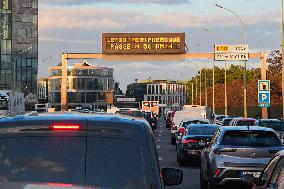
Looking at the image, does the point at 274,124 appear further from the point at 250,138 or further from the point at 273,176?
the point at 273,176

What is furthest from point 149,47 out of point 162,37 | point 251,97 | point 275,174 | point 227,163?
point 275,174

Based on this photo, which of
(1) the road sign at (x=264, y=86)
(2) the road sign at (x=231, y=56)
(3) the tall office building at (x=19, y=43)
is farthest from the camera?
(3) the tall office building at (x=19, y=43)

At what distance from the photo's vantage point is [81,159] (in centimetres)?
626

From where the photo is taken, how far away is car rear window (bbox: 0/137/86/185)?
6180 mm

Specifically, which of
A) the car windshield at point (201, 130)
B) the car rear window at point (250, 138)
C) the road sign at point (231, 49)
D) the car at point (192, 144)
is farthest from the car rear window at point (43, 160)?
the road sign at point (231, 49)

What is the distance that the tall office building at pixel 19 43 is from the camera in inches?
3701

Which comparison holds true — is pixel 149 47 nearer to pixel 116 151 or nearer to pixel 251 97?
pixel 251 97

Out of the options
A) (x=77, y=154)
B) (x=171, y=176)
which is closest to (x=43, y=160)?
(x=77, y=154)

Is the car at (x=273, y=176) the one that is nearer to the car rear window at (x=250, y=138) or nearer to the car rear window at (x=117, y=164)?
the car rear window at (x=117, y=164)

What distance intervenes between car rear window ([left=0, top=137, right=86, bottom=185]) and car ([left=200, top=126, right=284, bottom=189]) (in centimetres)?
1060

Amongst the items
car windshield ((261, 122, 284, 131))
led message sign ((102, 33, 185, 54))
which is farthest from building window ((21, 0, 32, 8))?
car windshield ((261, 122, 284, 131))

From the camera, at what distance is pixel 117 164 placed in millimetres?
6301

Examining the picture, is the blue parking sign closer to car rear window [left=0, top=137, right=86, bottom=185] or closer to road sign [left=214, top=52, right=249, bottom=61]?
road sign [left=214, top=52, right=249, bottom=61]

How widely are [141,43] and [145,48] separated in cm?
57
